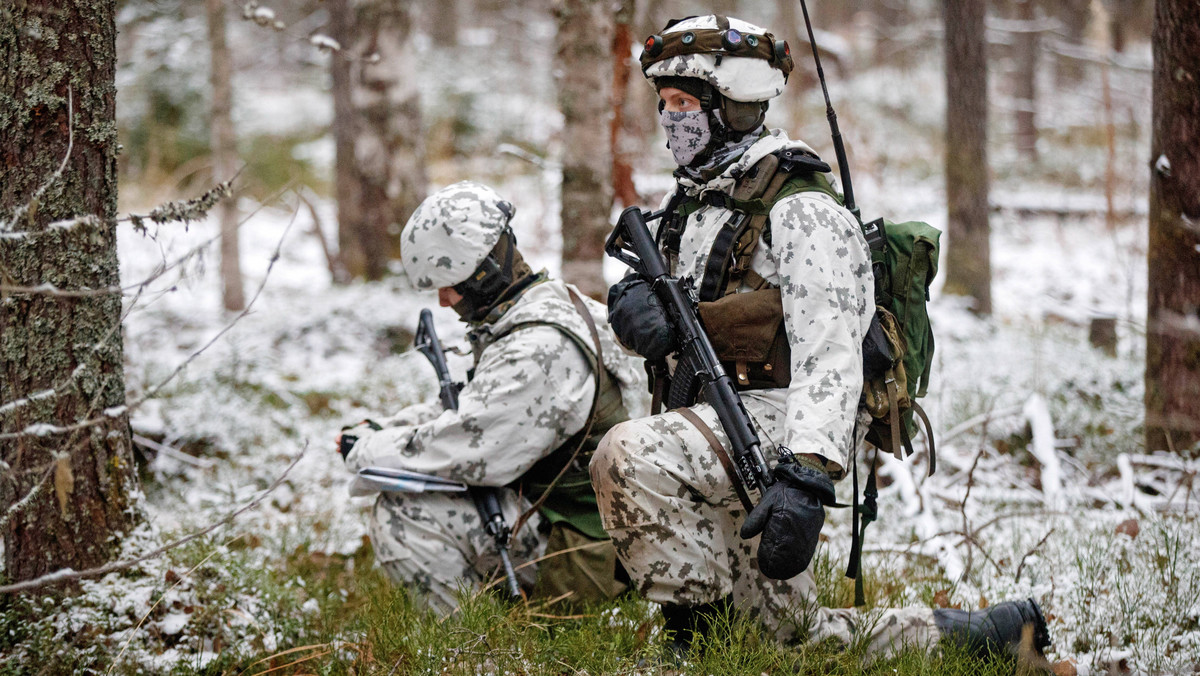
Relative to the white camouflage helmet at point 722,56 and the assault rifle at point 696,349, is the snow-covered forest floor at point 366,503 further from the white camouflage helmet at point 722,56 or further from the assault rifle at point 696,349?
the white camouflage helmet at point 722,56

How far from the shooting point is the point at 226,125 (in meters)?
8.60

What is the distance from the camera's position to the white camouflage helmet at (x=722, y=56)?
9.51 feet

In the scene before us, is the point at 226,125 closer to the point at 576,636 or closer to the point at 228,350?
the point at 228,350

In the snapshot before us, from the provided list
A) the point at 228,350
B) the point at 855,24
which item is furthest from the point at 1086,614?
the point at 855,24

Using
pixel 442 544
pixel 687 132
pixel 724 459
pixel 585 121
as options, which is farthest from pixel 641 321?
pixel 585 121

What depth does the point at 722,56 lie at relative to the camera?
9.55 feet

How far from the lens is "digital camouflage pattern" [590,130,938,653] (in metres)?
2.67

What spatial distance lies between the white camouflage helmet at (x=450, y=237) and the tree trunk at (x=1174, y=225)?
3.31m

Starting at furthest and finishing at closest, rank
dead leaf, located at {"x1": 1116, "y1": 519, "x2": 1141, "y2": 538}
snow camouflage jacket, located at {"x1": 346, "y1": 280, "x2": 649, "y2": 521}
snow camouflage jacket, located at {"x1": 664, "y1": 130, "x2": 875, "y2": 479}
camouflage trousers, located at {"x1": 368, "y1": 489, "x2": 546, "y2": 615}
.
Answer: dead leaf, located at {"x1": 1116, "y1": 519, "x2": 1141, "y2": 538}, camouflage trousers, located at {"x1": 368, "y1": 489, "x2": 546, "y2": 615}, snow camouflage jacket, located at {"x1": 346, "y1": 280, "x2": 649, "y2": 521}, snow camouflage jacket, located at {"x1": 664, "y1": 130, "x2": 875, "y2": 479}

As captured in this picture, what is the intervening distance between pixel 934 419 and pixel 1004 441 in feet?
1.45

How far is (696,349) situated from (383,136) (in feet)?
21.4

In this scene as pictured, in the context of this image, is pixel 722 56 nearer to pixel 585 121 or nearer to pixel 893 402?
pixel 893 402

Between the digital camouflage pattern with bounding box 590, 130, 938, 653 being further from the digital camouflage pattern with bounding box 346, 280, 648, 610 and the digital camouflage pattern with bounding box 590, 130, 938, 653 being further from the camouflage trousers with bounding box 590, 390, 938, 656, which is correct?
the digital camouflage pattern with bounding box 346, 280, 648, 610

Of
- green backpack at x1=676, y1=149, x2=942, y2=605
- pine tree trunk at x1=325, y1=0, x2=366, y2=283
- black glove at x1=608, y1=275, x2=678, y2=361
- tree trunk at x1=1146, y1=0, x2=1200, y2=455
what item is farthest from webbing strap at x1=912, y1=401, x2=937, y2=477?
pine tree trunk at x1=325, y1=0, x2=366, y2=283
